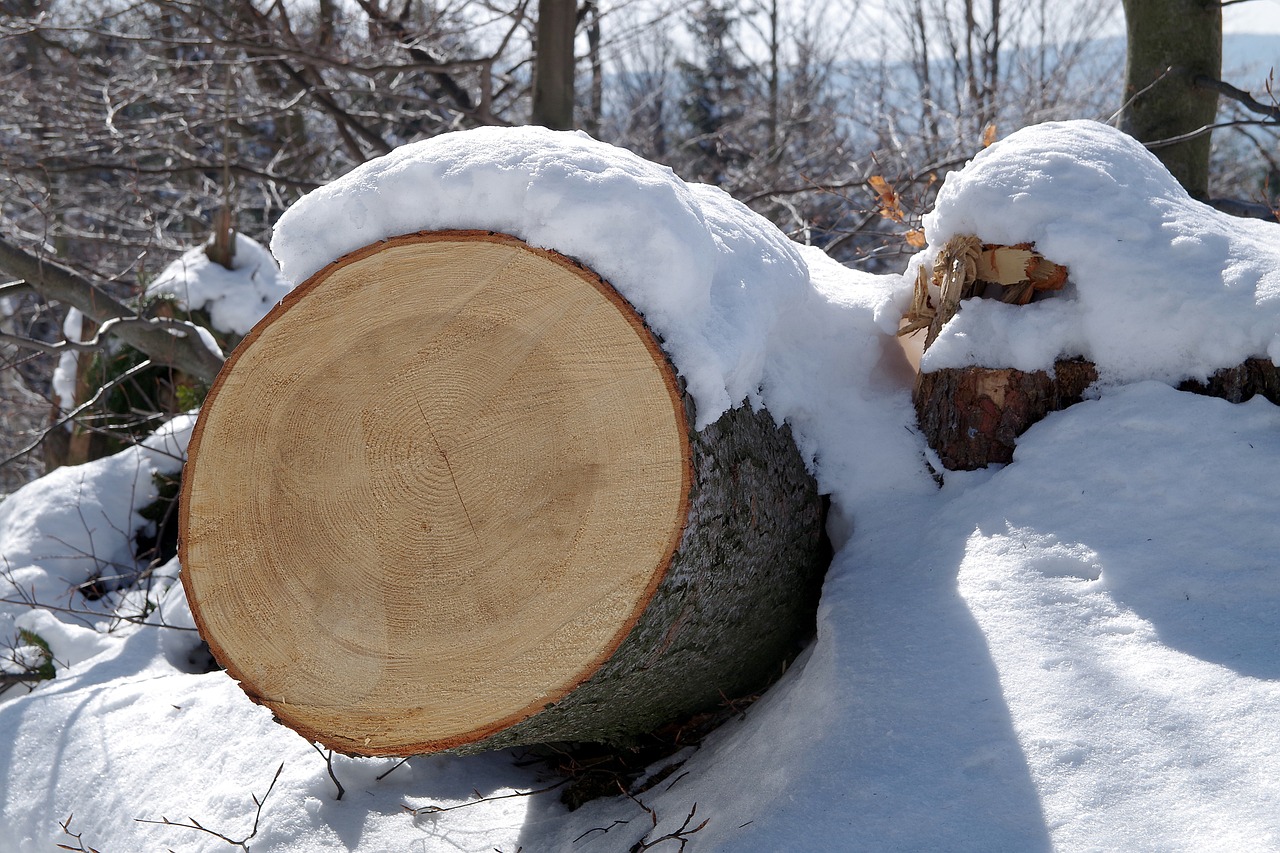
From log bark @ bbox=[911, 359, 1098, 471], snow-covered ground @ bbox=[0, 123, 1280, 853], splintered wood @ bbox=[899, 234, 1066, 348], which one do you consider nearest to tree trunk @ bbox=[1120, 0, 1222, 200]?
snow-covered ground @ bbox=[0, 123, 1280, 853]

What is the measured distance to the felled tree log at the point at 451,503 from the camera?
1591mm

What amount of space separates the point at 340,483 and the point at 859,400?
4.21ft

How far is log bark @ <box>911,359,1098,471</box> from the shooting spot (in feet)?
6.88

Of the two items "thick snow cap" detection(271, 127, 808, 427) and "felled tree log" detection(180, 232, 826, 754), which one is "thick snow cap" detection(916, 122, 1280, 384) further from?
"felled tree log" detection(180, 232, 826, 754)

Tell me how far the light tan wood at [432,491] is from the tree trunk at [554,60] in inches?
152

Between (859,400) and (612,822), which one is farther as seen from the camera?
(859,400)

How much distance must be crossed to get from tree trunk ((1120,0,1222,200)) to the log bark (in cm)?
240

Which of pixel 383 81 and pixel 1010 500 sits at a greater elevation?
pixel 383 81

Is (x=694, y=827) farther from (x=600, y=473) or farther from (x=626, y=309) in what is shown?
(x=626, y=309)

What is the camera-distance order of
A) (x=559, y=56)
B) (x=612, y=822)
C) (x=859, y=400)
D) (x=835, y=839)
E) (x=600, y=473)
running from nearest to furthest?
1. (x=835, y=839)
2. (x=600, y=473)
3. (x=612, y=822)
4. (x=859, y=400)
5. (x=559, y=56)

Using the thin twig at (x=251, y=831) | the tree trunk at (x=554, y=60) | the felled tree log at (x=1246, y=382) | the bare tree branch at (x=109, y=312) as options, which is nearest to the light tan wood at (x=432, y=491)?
the thin twig at (x=251, y=831)

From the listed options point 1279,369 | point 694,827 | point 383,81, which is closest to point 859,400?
point 1279,369

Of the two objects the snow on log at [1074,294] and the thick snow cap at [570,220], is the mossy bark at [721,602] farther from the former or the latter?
the snow on log at [1074,294]

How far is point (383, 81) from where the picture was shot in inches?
297
